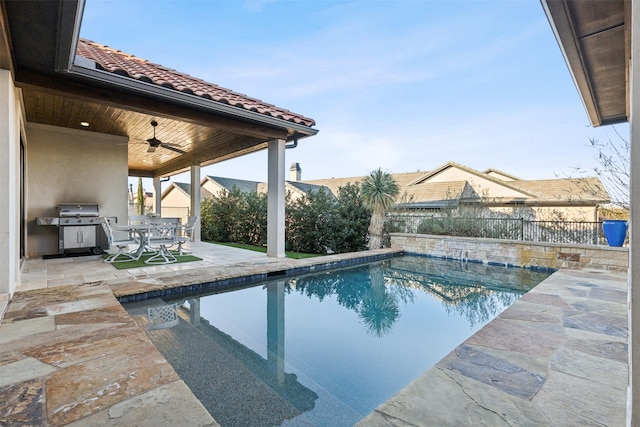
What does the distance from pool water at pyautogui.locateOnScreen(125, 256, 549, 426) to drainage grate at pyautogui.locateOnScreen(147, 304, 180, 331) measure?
78 mm

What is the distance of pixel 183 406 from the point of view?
180 centimetres

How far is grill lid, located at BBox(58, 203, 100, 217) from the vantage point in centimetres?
723

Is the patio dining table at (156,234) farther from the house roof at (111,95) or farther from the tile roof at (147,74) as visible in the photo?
the tile roof at (147,74)

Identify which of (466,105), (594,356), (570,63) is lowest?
(594,356)

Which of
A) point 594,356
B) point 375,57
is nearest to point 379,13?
point 375,57

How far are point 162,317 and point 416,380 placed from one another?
3117 millimetres

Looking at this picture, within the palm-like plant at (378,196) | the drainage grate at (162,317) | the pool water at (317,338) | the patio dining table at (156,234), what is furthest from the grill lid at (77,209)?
the palm-like plant at (378,196)

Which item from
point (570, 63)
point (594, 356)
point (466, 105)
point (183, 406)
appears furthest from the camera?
point (466, 105)

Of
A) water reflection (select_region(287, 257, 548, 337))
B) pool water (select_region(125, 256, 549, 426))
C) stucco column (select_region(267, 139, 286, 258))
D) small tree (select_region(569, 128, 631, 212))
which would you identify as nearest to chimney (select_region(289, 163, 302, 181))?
stucco column (select_region(267, 139, 286, 258))

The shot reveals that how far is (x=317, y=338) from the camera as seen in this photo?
3.55m

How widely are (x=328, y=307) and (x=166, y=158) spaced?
28.7 feet

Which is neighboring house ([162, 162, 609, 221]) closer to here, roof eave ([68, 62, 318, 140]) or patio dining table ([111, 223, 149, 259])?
roof eave ([68, 62, 318, 140])

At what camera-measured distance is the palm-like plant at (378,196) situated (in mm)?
9219

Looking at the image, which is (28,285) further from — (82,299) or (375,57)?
(375,57)
